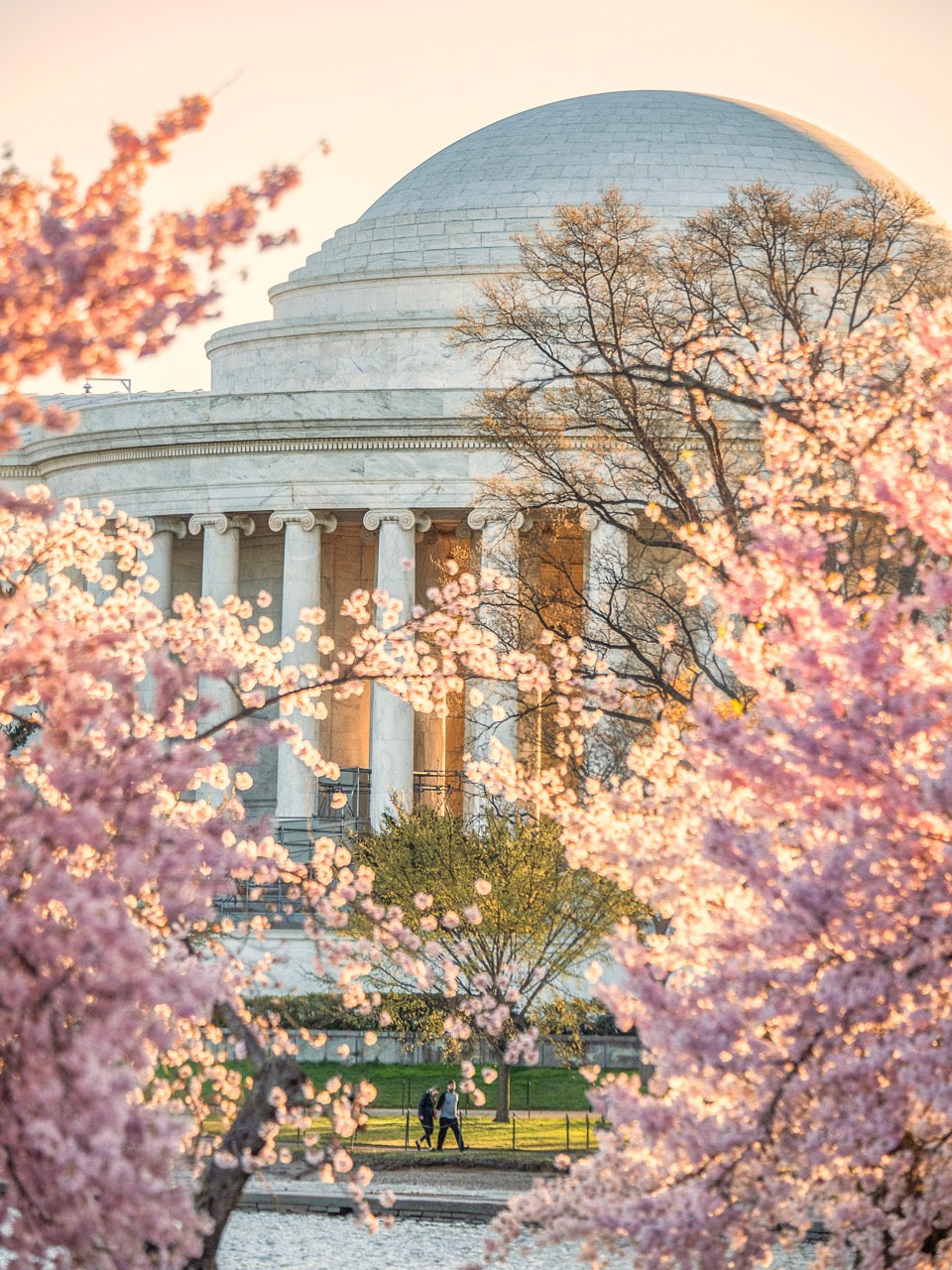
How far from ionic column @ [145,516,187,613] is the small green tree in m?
21.2

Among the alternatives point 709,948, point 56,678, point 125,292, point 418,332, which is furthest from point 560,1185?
point 418,332

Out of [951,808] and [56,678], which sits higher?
[56,678]

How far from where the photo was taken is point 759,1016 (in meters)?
14.4

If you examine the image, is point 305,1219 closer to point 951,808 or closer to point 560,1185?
point 560,1185

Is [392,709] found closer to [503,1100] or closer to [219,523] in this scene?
[219,523]

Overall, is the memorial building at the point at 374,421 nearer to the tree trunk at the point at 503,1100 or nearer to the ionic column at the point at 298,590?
the ionic column at the point at 298,590

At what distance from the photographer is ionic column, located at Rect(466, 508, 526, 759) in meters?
43.7

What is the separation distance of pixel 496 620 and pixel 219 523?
28.2 m

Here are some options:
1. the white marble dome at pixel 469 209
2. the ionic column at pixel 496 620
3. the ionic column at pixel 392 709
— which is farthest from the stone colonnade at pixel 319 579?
the white marble dome at pixel 469 209

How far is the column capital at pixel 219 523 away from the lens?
2687 inches

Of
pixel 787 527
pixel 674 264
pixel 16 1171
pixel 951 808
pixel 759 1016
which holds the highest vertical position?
pixel 674 264

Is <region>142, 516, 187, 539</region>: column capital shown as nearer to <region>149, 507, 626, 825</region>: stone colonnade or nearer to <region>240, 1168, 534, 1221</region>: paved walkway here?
<region>149, 507, 626, 825</region>: stone colonnade

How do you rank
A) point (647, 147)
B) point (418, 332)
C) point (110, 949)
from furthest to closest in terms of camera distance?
point (647, 147) → point (418, 332) → point (110, 949)

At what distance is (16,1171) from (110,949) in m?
1.47
